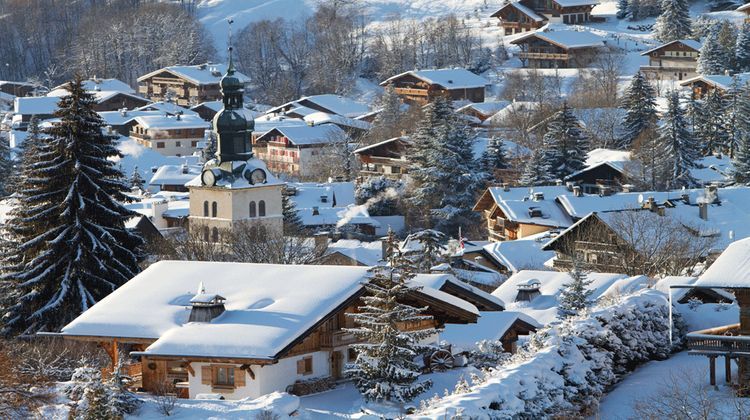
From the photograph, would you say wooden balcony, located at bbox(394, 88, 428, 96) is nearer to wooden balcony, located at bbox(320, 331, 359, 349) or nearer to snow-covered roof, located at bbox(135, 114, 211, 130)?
snow-covered roof, located at bbox(135, 114, 211, 130)

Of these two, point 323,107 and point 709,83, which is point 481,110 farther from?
point 709,83

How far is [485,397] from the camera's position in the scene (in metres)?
19.1

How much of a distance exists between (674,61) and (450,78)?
15.6 m

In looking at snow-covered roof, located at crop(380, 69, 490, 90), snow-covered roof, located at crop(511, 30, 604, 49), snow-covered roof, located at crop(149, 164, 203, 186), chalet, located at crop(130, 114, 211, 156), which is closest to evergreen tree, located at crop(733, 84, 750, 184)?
snow-covered roof, located at crop(149, 164, 203, 186)

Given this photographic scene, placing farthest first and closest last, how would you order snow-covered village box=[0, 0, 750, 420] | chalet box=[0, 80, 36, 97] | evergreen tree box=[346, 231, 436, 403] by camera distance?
chalet box=[0, 80, 36, 97], snow-covered village box=[0, 0, 750, 420], evergreen tree box=[346, 231, 436, 403]

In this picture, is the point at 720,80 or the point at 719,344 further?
the point at 720,80

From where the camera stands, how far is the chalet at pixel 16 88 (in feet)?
463

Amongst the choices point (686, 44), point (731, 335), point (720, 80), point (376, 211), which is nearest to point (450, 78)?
point (686, 44)

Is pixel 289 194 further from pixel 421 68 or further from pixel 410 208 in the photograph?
pixel 421 68

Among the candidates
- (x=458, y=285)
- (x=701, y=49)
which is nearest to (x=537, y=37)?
(x=701, y=49)

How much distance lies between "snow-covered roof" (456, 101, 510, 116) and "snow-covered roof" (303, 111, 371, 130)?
20.9ft

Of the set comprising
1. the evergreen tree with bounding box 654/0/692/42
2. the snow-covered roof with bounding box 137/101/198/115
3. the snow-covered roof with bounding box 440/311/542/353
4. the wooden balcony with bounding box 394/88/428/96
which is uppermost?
the snow-covered roof with bounding box 440/311/542/353

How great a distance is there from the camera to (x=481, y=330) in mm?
27953

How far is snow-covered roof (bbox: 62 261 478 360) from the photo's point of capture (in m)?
23.5
